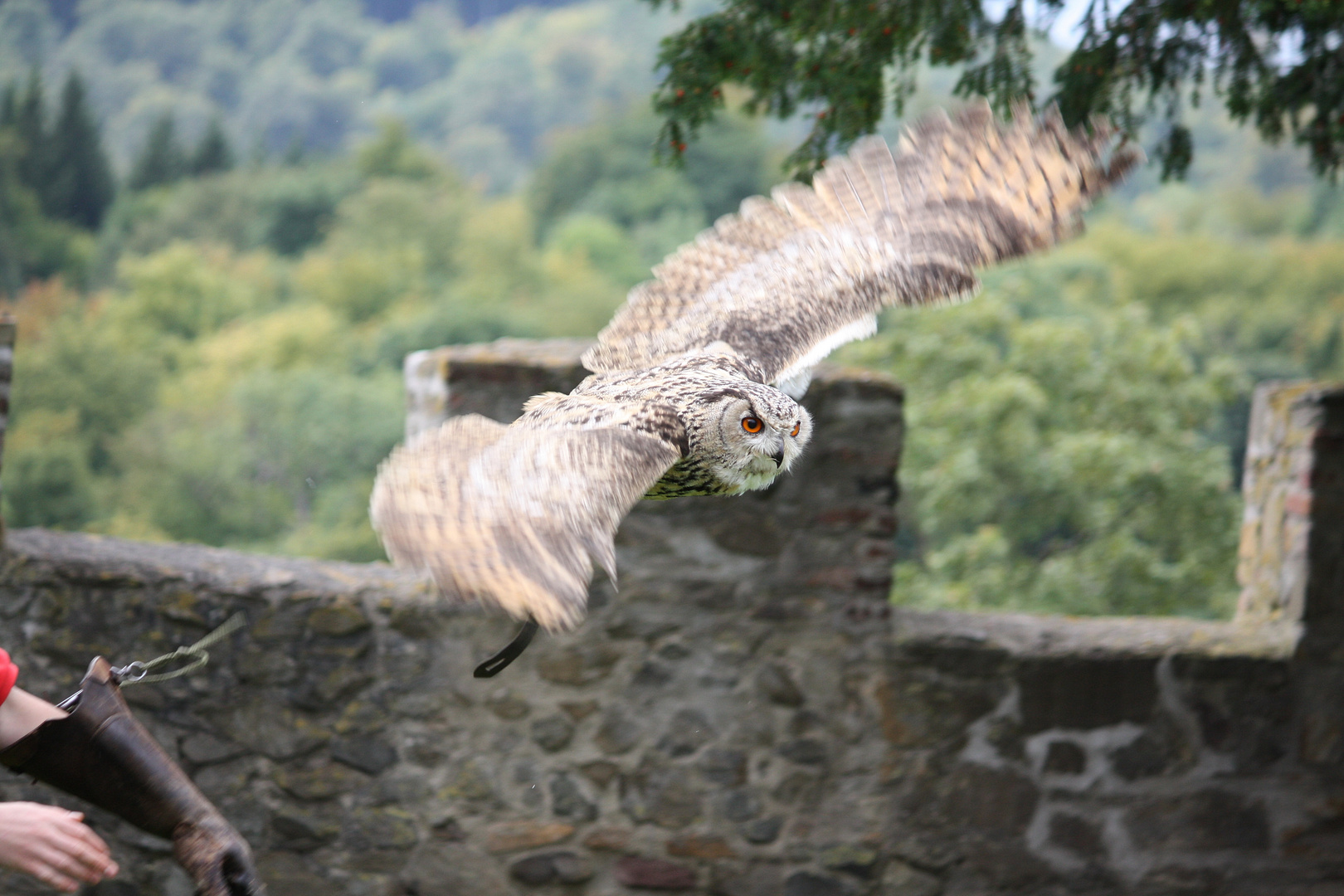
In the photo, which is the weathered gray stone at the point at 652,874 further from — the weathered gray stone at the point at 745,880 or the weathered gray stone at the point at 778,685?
the weathered gray stone at the point at 778,685

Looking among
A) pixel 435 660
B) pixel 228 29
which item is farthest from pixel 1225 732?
pixel 228 29

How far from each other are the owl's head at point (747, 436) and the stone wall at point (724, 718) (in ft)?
4.36

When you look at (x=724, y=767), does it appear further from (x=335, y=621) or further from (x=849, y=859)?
(x=335, y=621)

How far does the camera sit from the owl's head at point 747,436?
1.65 m

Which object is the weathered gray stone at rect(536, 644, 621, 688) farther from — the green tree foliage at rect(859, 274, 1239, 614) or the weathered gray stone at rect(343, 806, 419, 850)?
the green tree foliage at rect(859, 274, 1239, 614)

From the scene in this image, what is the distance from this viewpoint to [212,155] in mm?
43750

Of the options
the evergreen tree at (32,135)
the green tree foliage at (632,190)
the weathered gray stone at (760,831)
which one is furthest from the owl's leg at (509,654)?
the evergreen tree at (32,135)

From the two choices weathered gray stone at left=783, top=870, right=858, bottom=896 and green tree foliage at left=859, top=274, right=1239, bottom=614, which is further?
green tree foliage at left=859, top=274, right=1239, bottom=614

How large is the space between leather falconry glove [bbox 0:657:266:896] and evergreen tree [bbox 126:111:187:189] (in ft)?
151

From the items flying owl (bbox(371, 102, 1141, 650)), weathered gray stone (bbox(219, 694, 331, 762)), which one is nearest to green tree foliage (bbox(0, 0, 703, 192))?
weathered gray stone (bbox(219, 694, 331, 762))

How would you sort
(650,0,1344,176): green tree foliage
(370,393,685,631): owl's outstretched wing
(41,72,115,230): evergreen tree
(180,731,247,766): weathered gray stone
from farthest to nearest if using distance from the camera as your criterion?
(41,72,115,230): evergreen tree, (180,731,247,766): weathered gray stone, (650,0,1344,176): green tree foliage, (370,393,685,631): owl's outstretched wing

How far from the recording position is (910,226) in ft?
7.73

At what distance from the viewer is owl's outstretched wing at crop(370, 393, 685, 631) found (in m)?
1.23

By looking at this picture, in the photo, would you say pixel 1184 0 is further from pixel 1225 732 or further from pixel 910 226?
pixel 1225 732
